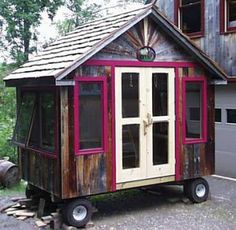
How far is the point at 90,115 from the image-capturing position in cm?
707

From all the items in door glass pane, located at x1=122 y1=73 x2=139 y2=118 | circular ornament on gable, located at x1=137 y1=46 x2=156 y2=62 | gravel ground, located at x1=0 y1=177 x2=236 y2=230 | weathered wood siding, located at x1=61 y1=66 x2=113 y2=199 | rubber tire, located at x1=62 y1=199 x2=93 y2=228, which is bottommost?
gravel ground, located at x1=0 y1=177 x2=236 y2=230

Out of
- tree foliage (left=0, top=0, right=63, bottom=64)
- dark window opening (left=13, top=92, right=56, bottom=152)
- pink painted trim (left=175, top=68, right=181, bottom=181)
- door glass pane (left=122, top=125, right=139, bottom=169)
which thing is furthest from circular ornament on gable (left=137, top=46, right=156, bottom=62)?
tree foliage (left=0, top=0, right=63, bottom=64)

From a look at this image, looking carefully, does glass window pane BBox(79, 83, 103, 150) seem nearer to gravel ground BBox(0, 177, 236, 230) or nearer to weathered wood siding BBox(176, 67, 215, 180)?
gravel ground BBox(0, 177, 236, 230)

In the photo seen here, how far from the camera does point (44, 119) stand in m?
7.42

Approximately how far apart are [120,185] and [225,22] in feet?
18.4

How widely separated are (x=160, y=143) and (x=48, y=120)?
2105 mm

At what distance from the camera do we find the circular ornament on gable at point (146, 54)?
750 centimetres

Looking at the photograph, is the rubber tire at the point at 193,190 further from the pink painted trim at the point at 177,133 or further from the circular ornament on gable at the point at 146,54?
the circular ornament on gable at the point at 146,54

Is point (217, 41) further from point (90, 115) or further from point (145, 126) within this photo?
point (90, 115)

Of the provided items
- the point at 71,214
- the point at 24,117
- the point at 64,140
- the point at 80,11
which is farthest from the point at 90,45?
the point at 80,11

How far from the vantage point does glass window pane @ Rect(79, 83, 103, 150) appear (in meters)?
6.96

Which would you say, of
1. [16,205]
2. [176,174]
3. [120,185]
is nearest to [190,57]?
[176,174]

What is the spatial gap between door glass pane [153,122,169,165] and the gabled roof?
150 cm

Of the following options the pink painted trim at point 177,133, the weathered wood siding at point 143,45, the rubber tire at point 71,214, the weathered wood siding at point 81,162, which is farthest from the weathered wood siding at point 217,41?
the rubber tire at point 71,214
